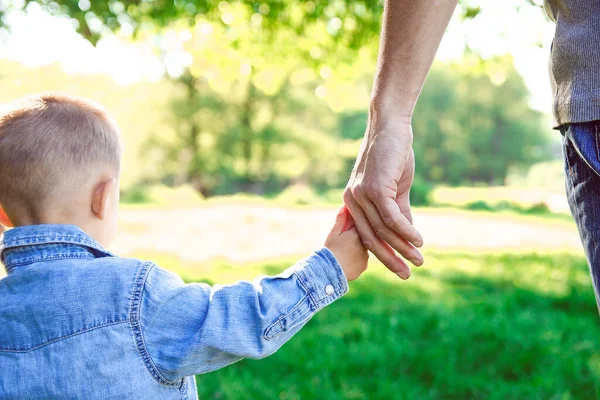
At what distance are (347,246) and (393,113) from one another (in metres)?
0.38

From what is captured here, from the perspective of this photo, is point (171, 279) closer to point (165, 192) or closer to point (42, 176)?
point (42, 176)

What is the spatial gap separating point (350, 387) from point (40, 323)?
2622mm

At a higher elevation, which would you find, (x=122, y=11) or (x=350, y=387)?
(x=122, y=11)

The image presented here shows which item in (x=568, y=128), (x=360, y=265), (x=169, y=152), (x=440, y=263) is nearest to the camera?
(x=568, y=128)

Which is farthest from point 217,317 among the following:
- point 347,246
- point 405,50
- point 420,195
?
point 420,195

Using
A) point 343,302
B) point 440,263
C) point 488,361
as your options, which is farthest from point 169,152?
point 488,361

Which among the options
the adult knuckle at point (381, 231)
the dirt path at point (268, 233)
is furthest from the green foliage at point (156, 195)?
the adult knuckle at point (381, 231)

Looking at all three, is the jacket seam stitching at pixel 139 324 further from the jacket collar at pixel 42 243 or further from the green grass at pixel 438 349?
the green grass at pixel 438 349

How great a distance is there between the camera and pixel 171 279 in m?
1.48

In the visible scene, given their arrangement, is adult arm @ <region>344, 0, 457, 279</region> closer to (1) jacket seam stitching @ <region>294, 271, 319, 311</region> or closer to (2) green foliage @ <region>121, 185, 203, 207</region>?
(1) jacket seam stitching @ <region>294, 271, 319, 311</region>

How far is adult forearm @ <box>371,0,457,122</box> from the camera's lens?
1490 millimetres

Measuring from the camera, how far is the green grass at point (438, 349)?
3674 millimetres

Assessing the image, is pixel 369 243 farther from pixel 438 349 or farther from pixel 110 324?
pixel 438 349

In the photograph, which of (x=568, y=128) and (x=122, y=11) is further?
(x=122, y=11)
